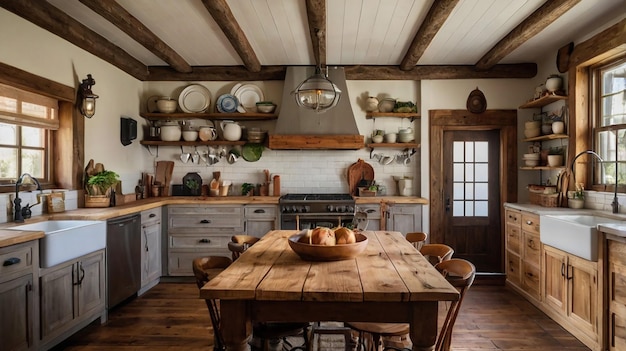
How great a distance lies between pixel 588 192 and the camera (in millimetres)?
3695

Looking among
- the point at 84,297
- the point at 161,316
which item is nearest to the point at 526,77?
the point at 161,316

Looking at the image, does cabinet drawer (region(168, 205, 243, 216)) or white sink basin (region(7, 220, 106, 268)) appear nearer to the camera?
white sink basin (region(7, 220, 106, 268))

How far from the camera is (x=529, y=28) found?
11.1 feet

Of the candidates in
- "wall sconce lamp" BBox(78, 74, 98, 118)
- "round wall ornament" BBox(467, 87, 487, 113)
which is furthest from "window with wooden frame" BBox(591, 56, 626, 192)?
"wall sconce lamp" BBox(78, 74, 98, 118)

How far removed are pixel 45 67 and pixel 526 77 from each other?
5.34 meters

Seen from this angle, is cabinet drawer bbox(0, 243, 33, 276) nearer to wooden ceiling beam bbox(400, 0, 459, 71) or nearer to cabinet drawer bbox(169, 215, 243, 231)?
cabinet drawer bbox(169, 215, 243, 231)

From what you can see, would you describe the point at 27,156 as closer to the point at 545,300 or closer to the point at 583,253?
the point at 583,253

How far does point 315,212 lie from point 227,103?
1.91 metres

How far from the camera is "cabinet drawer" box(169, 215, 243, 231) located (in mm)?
4598

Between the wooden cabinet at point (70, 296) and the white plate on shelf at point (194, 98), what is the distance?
8.02 feet

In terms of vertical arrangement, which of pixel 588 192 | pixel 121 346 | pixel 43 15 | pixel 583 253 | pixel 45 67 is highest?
pixel 43 15

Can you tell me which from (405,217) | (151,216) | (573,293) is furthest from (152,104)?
(573,293)

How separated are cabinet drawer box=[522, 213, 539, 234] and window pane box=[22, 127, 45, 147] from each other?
4.84 meters

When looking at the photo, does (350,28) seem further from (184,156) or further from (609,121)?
(184,156)
